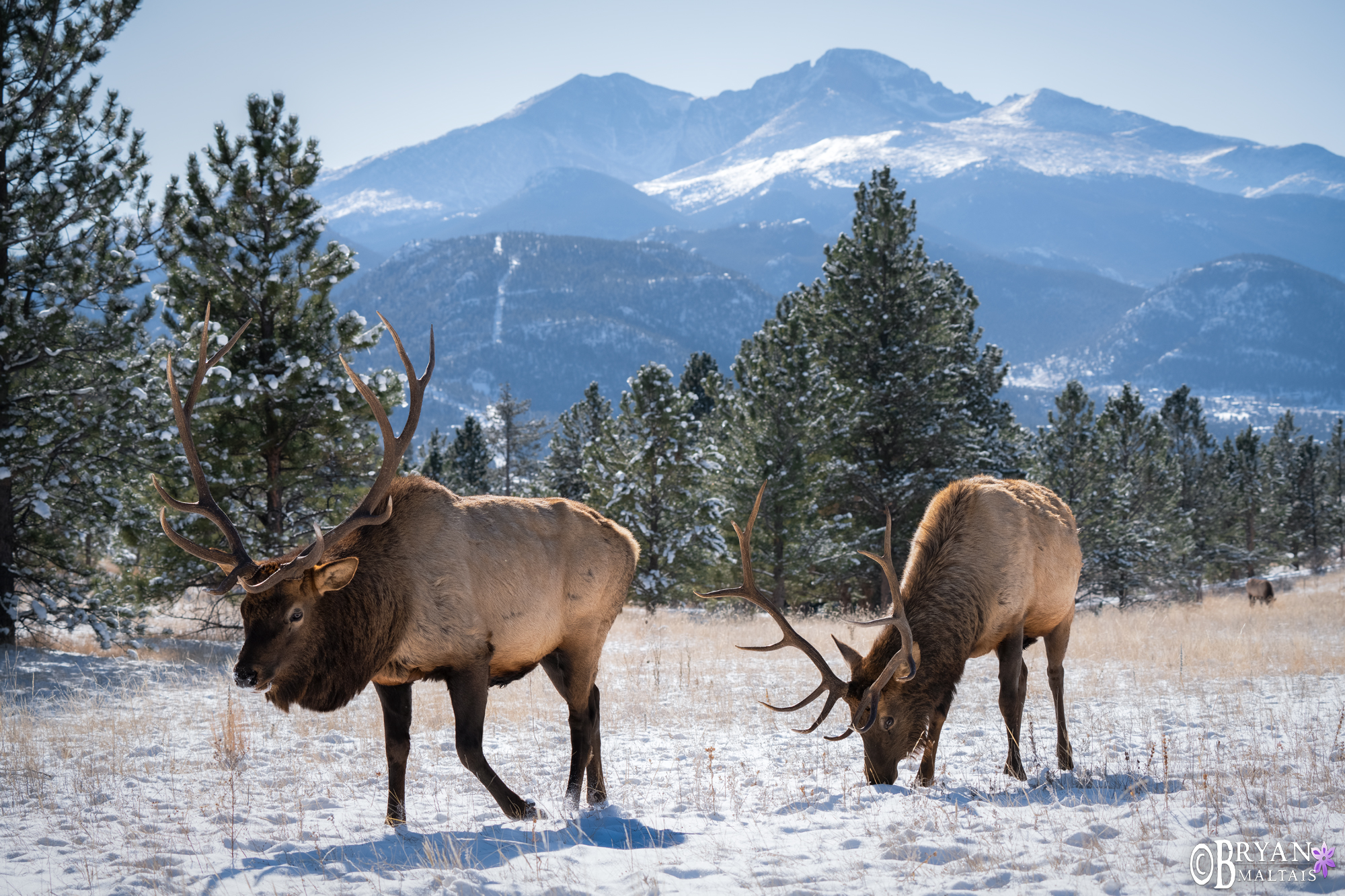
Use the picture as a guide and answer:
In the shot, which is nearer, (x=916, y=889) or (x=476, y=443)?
(x=916, y=889)

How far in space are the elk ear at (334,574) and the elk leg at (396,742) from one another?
83cm

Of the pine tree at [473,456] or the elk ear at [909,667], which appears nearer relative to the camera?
the elk ear at [909,667]

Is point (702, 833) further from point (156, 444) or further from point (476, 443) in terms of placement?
point (476, 443)

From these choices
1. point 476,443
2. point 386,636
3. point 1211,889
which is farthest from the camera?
point 476,443

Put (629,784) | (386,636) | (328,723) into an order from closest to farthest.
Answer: (386,636)
(629,784)
(328,723)

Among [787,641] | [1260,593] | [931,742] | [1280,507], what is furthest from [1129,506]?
[787,641]

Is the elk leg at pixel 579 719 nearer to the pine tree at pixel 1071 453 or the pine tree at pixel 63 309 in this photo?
the pine tree at pixel 63 309

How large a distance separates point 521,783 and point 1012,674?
3562 millimetres

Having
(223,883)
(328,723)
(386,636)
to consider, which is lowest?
(328,723)

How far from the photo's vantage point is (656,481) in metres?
23.9

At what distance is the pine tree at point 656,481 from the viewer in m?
23.2

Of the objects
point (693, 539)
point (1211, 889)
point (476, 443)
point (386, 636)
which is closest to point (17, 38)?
point (386, 636)

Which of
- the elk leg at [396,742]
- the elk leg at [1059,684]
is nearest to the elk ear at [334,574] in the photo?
the elk leg at [396,742]

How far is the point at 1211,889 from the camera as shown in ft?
11.4
